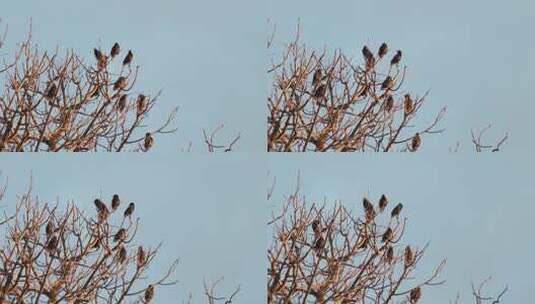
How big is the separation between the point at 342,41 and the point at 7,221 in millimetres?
1445

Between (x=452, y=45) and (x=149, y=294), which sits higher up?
(x=452, y=45)

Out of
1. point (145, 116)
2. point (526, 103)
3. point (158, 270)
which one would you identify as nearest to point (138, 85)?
point (145, 116)

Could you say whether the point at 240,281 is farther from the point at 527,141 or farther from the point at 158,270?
the point at 527,141

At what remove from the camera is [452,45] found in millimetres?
4367

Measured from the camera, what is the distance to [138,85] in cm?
432

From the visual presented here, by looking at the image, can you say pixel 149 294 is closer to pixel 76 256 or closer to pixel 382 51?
pixel 76 256

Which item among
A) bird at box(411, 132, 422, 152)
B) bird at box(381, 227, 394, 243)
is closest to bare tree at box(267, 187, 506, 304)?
bird at box(381, 227, 394, 243)

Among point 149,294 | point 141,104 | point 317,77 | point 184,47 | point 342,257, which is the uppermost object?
point 184,47

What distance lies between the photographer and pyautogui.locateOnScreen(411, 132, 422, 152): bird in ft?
14.0

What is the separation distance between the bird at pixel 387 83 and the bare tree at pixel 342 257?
1.37 ft

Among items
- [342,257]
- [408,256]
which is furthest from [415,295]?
[342,257]

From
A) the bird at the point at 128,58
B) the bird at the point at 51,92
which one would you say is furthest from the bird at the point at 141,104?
the bird at the point at 51,92

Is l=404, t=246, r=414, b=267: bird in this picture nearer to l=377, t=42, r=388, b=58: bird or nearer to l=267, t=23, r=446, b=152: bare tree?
l=267, t=23, r=446, b=152: bare tree

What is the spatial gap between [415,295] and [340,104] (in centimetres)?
Result: 77
